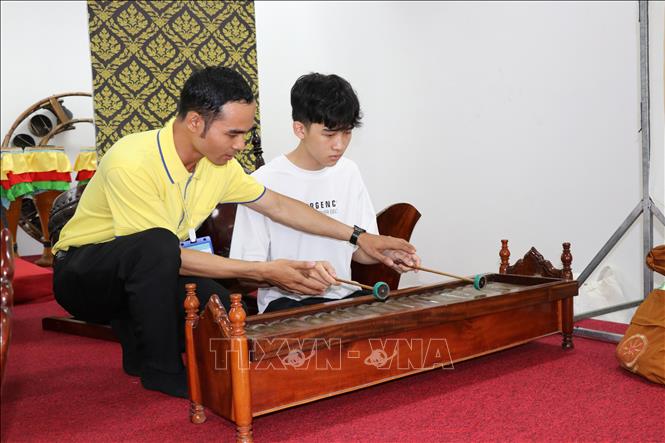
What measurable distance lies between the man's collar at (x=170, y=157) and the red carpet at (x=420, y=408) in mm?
819

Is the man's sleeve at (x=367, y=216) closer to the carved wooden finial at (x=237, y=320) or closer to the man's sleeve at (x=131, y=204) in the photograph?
the man's sleeve at (x=131, y=204)

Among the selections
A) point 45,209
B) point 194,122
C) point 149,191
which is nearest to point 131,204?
point 149,191

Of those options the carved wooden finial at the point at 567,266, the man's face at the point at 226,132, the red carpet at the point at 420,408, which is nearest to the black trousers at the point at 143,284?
the red carpet at the point at 420,408

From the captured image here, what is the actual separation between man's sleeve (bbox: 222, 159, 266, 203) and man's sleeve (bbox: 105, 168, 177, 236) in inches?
15.6

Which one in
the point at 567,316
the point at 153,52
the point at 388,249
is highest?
the point at 153,52

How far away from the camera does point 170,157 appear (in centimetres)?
251

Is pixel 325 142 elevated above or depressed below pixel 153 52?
below

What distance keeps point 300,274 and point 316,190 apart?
0.70 m

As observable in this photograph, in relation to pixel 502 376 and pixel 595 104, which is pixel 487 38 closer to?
pixel 595 104

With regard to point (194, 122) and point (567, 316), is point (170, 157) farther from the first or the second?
point (567, 316)

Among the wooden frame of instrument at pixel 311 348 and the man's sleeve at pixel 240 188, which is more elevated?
→ the man's sleeve at pixel 240 188

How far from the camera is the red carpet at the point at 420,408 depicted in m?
2.07

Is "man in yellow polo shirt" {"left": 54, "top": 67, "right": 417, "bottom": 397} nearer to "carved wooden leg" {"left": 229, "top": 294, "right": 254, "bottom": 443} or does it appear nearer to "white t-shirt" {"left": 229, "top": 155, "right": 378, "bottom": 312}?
"white t-shirt" {"left": 229, "top": 155, "right": 378, "bottom": 312}

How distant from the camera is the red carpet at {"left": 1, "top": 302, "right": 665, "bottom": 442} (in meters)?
2.07
